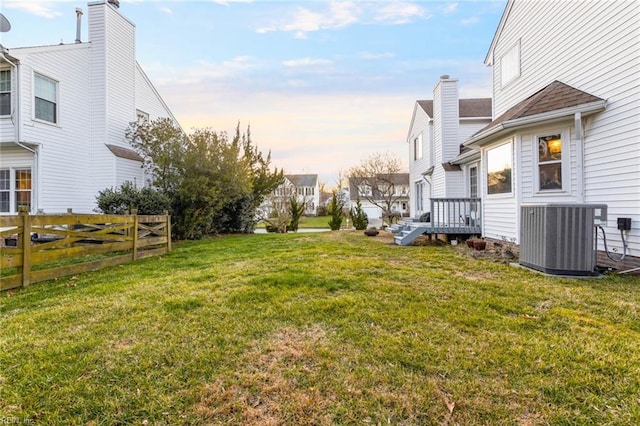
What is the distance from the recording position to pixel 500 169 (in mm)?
8742

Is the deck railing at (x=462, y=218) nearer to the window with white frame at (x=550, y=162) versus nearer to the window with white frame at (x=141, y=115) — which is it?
the window with white frame at (x=550, y=162)

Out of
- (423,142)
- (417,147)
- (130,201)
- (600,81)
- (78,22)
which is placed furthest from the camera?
(417,147)

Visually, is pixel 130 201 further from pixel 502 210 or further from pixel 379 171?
pixel 379 171

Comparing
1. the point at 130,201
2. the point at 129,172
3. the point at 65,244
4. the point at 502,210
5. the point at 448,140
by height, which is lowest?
Answer: the point at 65,244

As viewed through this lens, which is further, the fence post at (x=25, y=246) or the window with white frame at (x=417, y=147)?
the window with white frame at (x=417, y=147)

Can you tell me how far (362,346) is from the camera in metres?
2.90

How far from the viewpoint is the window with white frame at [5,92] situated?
33.2 ft

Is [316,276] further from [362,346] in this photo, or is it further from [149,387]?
[149,387]

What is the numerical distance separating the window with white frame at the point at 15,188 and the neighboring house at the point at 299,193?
13.2 m

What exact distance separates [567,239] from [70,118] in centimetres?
1499

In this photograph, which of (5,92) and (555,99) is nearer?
(555,99)

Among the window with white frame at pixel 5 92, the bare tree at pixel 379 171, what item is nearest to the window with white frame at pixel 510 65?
the bare tree at pixel 379 171

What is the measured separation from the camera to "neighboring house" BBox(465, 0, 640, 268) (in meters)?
5.84

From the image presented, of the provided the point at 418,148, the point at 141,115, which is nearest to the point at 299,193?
the point at 418,148
